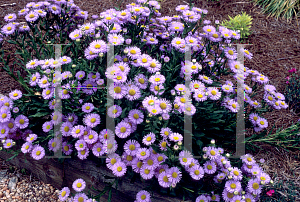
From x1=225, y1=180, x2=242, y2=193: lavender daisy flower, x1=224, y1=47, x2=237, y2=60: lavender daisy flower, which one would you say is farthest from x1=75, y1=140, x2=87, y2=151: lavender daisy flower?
x1=224, y1=47, x2=237, y2=60: lavender daisy flower

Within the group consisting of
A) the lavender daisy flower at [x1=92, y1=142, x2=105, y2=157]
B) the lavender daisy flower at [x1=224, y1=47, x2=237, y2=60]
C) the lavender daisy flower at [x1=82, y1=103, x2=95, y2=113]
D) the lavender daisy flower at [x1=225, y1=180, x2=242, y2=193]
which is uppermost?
the lavender daisy flower at [x1=224, y1=47, x2=237, y2=60]

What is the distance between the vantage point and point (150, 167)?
182 centimetres

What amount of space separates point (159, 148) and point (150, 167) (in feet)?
0.58

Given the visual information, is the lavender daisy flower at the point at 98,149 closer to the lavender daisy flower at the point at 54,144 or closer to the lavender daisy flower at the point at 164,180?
the lavender daisy flower at the point at 54,144

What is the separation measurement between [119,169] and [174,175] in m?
0.42

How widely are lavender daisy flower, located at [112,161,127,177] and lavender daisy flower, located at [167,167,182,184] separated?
0.35 meters

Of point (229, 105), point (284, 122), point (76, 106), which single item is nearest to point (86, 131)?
point (76, 106)

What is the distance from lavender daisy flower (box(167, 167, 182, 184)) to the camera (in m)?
1.78

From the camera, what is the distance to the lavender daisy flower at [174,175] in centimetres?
178

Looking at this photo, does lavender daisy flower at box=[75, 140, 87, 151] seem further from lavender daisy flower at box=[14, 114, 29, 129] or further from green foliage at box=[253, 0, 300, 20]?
green foliage at box=[253, 0, 300, 20]

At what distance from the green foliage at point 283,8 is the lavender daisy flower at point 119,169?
4.54m

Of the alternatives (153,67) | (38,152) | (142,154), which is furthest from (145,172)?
(38,152)

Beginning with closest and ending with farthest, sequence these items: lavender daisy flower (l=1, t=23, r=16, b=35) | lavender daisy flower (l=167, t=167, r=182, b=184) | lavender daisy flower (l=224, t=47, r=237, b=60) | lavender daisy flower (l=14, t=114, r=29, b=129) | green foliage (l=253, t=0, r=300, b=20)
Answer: lavender daisy flower (l=167, t=167, r=182, b=184) < lavender daisy flower (l=14, t=114, r=29, b=129) < lavender daisy flower (l=224, t=47, r=237, b=60) < lavender daisy flower (l=1, t=23, r=16, b=35) < green foliage (l=253, t=0, r=300, b=20)

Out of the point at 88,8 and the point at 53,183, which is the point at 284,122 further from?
the point at 88,8
